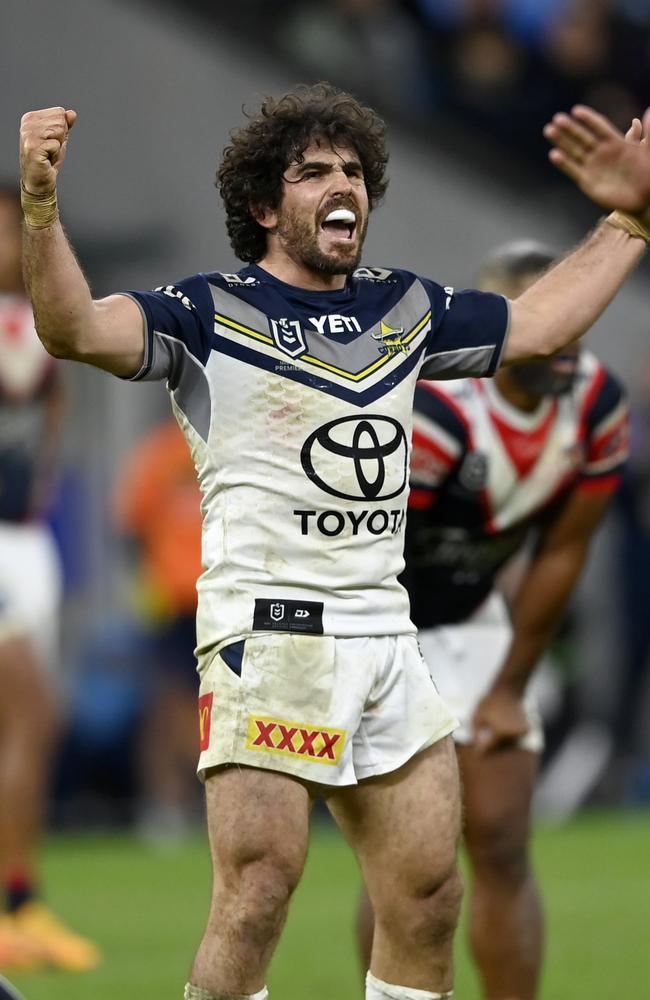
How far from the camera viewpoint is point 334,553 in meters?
4.30

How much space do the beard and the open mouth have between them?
0.02 metres

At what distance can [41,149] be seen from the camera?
395 centimetres

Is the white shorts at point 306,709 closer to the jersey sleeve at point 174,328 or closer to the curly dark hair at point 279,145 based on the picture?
the jersey sleeve at point 174,328

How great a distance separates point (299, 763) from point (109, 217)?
32.9 feet

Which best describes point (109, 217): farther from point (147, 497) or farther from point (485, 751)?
point (485, 751)

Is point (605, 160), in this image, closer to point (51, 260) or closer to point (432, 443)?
point (432, 443)

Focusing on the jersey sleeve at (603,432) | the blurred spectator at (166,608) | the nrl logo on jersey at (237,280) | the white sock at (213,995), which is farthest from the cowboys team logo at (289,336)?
the blurred spectator at (166,608)

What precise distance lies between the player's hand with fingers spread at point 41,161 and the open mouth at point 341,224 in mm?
670

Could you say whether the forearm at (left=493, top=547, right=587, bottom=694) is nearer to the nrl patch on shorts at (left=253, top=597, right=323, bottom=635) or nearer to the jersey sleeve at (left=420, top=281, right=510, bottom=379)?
the jersey sleeve at (left=420, top=281, right=510, bottom=379)

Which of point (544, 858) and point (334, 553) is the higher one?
point (334, 553)

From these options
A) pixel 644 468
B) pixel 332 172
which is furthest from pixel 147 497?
pixel 332 172

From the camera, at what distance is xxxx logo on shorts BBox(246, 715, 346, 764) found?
13.8ft

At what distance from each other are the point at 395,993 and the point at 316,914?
13.9ft

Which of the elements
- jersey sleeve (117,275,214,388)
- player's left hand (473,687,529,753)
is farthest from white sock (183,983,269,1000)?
player's left hand (473,687,529,753)
